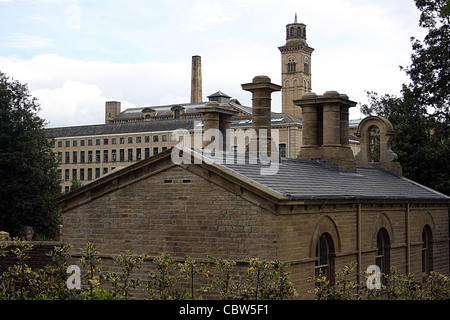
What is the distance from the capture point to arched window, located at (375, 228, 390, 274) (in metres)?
22.2

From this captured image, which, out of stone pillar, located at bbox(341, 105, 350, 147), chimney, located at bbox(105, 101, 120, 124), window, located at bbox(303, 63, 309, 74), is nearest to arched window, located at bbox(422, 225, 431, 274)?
stone pillar, located at bbox(341, 105, 350, 147)

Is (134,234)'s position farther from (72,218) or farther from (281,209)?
(281,209)

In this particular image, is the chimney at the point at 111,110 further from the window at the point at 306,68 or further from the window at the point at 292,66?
the window at the point at 306,68

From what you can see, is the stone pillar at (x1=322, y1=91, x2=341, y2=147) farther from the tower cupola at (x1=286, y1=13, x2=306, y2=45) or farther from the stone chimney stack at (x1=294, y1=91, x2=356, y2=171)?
the tower cupola at (x1=286, y1=13, x2=306, y2=45)

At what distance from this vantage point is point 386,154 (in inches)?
1141

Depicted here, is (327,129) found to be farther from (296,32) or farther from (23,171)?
(296,32)

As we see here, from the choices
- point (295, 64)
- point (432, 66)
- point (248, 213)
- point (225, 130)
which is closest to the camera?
point (248, 213)

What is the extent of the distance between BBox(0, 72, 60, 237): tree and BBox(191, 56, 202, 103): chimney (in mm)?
69703

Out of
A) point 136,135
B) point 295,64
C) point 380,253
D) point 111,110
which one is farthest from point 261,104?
point 295,64

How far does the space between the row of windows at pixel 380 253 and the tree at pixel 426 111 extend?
25.7 ft

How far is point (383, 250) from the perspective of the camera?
22484 mm

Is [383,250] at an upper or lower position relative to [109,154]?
lower

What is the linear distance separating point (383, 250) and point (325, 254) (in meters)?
4.46

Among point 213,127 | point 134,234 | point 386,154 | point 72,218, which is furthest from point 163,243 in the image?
point 386,154
